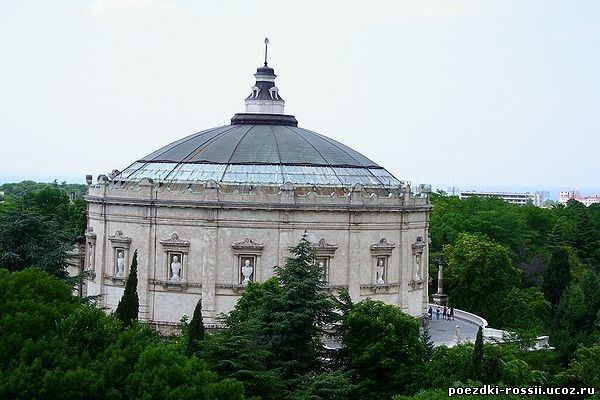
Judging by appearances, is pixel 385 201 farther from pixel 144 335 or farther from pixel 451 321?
pixel 144 335

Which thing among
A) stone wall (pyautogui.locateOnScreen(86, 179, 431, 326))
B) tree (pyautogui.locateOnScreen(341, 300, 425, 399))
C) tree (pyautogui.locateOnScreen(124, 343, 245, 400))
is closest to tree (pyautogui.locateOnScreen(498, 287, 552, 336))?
stone wall (pyautogui.locateOnScreen(86, 179, 431, 326))

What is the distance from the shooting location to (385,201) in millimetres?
58719

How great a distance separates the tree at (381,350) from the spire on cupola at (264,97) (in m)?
24.0

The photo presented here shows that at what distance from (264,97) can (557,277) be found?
1026 inches

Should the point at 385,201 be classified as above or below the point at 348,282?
above

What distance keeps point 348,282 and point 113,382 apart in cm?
2485

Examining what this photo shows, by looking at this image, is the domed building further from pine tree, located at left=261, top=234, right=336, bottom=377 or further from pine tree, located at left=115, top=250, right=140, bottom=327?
pine tree, located at left=261, top=234, right=336, bottom=377

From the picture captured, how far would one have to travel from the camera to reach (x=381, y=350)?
4372 cm

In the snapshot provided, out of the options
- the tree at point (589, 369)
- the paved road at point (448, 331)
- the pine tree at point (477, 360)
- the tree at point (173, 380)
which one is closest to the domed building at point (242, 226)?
the paved road at point (448, 331)

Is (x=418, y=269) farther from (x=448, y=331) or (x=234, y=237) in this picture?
(x=234, y=237)

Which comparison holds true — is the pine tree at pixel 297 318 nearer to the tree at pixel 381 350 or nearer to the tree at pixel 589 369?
the tree at pixel 381 350

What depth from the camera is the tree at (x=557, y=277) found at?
2977 inches

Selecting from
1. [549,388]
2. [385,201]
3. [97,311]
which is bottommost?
[549,388]

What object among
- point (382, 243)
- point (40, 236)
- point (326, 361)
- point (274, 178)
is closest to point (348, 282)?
point (382, 243)
